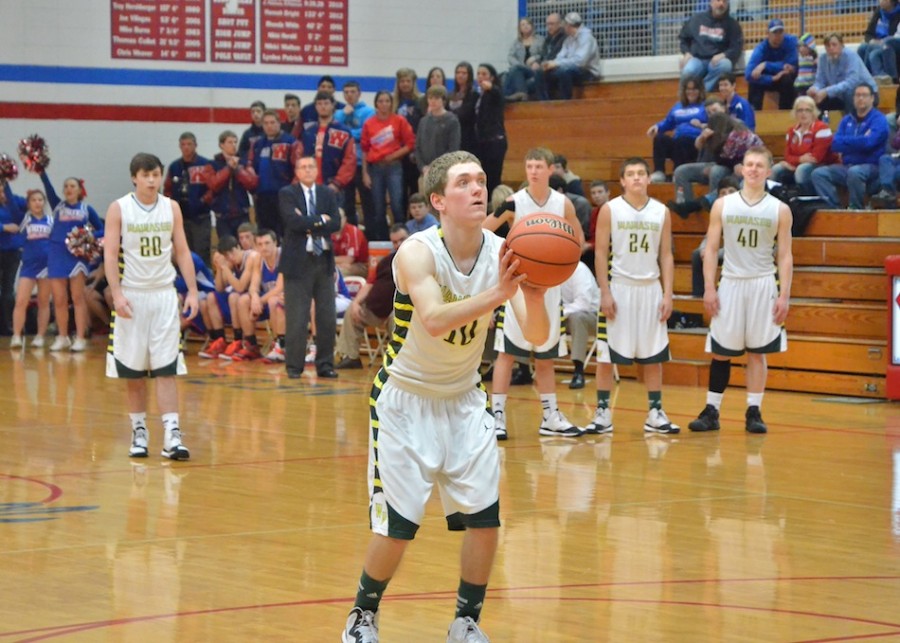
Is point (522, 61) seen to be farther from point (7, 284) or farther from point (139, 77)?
point (7, 284)

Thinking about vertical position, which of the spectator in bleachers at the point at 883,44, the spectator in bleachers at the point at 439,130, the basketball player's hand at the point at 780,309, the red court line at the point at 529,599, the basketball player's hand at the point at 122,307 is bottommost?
the red court line at the point at 529,599

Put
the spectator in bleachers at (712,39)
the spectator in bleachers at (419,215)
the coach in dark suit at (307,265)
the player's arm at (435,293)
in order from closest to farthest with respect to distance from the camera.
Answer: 1. the player's arm at (435,293)
2. the coach in dark suit at (307,265)
3. the spectator in bleachers at (419,215)
4. the spectator in bleachers at (712,39)

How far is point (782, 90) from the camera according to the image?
16.9 meters

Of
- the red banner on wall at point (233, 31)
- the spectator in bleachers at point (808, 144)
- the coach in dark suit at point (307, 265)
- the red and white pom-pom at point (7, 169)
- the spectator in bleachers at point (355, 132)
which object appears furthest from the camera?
the red banner on wall at point (233, 31)

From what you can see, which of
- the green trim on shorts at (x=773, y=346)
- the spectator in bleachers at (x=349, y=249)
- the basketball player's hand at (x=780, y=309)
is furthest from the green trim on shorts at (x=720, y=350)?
the spectator in bleachers at (x=349, y=249)

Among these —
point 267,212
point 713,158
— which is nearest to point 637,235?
point 713,158

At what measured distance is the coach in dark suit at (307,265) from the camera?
13.9m

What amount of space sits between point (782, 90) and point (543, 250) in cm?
1298

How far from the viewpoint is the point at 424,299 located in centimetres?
474

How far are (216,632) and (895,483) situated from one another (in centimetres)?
477

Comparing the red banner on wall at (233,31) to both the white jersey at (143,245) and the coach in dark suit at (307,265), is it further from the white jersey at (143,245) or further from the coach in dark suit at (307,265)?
the white jersey at (143,245)

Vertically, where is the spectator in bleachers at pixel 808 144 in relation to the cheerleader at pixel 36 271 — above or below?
above

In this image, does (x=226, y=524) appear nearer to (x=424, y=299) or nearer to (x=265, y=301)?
(x=424, y=299)

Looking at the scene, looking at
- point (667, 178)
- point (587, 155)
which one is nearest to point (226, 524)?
point (667, 178)
